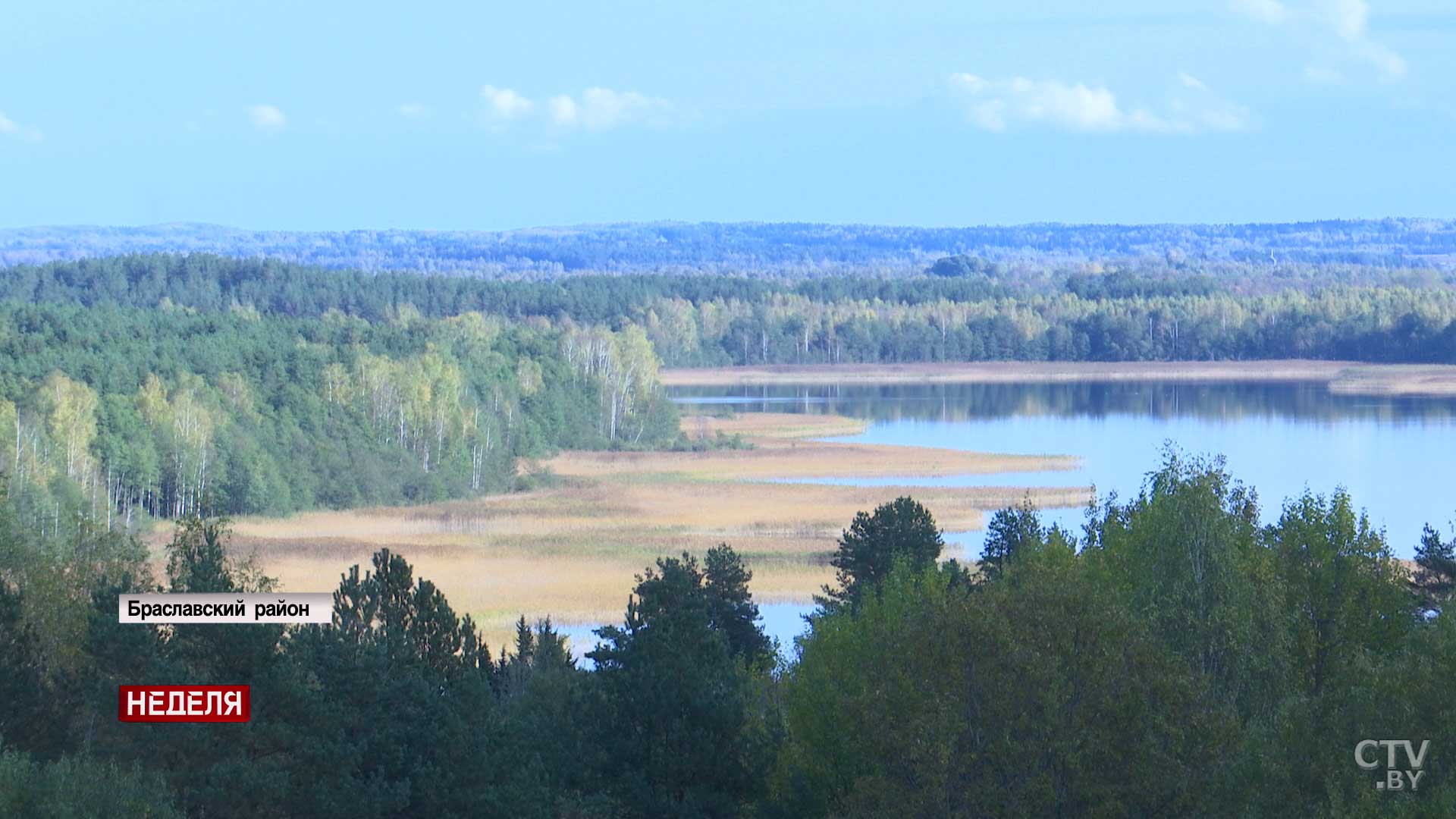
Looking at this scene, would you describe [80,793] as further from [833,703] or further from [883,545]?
[883,545]

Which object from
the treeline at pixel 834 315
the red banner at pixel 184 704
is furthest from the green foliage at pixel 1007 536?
the treeline at pixel 834 315

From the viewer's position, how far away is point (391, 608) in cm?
1792

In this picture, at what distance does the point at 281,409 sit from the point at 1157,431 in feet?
102

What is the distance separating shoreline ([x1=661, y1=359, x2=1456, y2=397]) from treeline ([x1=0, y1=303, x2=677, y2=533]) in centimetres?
3126

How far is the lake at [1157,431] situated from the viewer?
→ 4606cm

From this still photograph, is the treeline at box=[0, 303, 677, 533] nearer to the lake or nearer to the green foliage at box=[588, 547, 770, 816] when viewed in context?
the lake

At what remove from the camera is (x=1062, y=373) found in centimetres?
11694

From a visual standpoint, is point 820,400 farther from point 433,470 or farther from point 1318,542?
point 1318,542

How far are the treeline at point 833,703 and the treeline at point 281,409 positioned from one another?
57.0ft

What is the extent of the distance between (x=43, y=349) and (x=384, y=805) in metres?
48.9

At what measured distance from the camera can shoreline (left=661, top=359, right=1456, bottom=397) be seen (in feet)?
346

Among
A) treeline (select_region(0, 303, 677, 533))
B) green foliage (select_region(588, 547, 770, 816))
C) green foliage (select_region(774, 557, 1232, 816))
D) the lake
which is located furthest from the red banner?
treeline (select_region(0, 303, 677, 533))

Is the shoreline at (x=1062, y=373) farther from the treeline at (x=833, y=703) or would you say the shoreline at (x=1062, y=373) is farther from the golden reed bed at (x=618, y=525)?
the treeline at (x=833, y=703)

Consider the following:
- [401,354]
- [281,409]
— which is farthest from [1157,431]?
[281,409]
